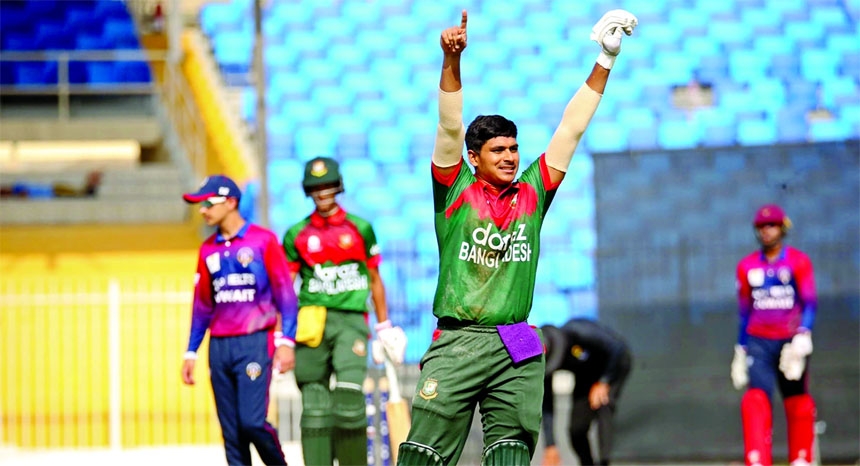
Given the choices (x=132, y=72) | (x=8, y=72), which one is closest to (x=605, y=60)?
(x=132, y=72)

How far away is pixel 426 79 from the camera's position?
18578 mm

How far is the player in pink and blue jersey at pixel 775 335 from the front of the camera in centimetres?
1012

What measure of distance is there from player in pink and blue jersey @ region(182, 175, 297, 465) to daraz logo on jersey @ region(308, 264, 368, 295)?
26.2 inches

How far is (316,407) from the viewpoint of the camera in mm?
8383

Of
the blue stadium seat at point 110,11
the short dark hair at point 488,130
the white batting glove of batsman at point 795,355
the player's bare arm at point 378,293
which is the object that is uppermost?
the blue stadium seat at point 110,11

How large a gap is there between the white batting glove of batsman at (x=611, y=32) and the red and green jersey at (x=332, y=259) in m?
3.48

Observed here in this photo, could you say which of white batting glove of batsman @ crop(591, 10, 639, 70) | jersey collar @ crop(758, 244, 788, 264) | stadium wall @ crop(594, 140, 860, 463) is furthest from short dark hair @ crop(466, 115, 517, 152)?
stadium wall @ crop(594, 140, 860, 463)

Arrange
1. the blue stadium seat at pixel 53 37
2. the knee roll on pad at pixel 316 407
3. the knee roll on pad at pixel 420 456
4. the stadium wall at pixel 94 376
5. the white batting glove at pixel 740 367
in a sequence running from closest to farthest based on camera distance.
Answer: the knee roll on pad at pixel 420 456, the knee roll on pad at pixel 316 407, the white batting glove at pixel 740 367, the stadium wall at pixel 94 376, the blue stadium seat at pixel 53 37

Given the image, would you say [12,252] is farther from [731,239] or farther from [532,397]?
[532,397]

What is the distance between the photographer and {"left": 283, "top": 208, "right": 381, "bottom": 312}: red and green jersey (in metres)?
8.65

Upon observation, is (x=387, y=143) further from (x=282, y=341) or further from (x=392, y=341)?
(x=282, y=341)

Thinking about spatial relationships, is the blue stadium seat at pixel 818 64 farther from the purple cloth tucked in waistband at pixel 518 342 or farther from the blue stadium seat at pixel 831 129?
the purple cloth tucked in waistband at pixel 518 342

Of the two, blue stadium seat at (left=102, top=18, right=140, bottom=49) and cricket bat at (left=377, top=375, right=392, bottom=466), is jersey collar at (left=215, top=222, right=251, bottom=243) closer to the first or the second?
cricket bat at (left=377, top=375, right=392, bottom=466)

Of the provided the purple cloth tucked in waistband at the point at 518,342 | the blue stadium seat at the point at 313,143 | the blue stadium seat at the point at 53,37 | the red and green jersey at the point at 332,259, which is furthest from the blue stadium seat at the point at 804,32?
the purple cloth tucked in waistband at the point at 518,342
